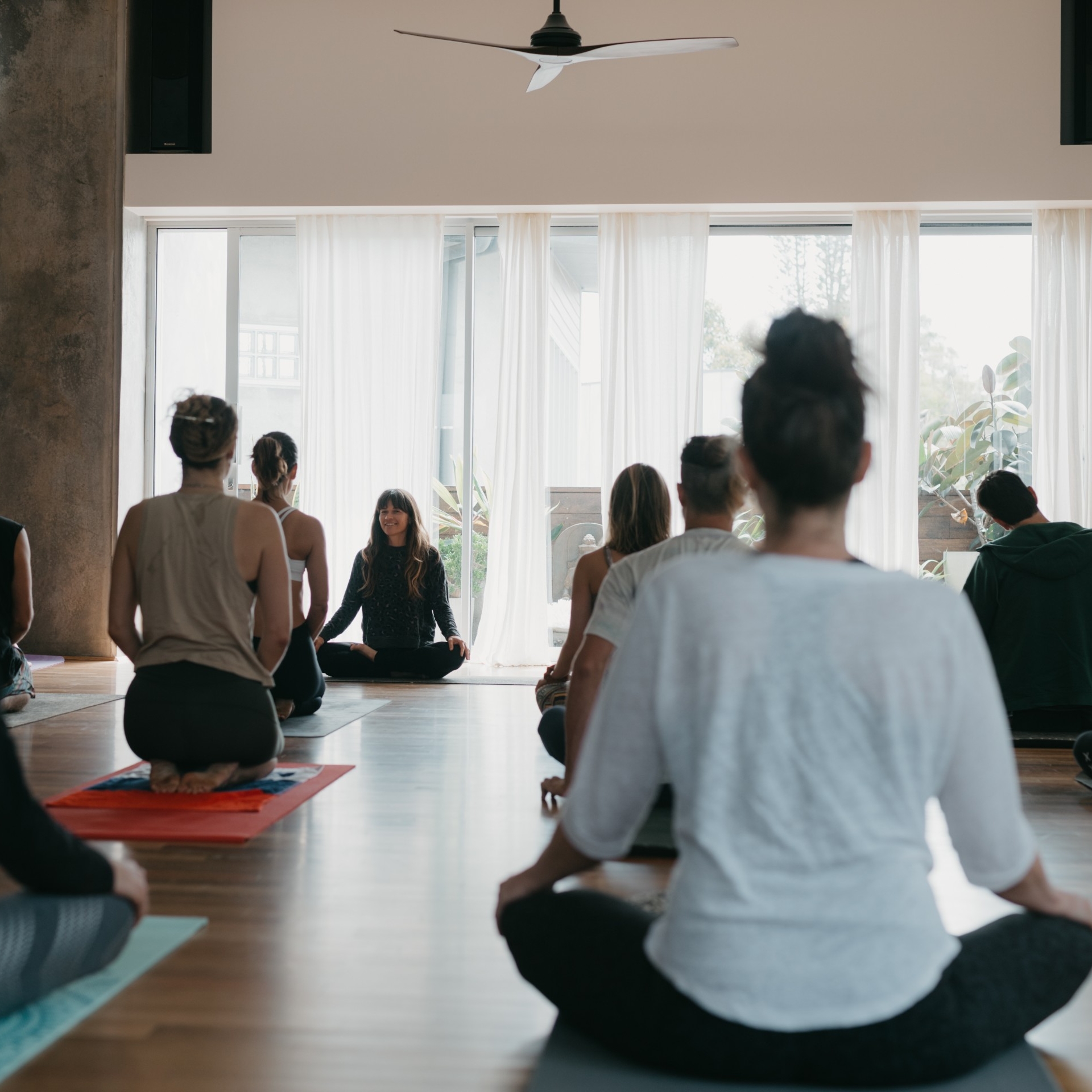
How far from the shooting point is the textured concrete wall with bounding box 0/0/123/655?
6730 mm

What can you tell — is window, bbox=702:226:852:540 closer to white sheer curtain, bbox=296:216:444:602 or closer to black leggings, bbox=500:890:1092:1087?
white sheer curtain, bbox=296:216:444:602

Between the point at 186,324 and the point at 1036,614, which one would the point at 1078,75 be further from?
the point at 186,324

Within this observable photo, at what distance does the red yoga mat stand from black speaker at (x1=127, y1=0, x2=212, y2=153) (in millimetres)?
4153

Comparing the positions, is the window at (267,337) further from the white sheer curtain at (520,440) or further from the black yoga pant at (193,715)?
the black yoga pant at (193,715)

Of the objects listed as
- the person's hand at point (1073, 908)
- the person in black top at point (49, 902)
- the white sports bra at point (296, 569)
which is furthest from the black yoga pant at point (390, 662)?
the person's hand at point (1073, 908)

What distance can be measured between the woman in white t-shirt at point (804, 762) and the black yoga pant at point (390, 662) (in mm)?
4504

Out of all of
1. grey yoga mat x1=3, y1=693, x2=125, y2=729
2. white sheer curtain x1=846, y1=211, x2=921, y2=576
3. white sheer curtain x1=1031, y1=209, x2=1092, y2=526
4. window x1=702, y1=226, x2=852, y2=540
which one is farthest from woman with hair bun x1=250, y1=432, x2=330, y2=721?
white sheer curtain x1=1031, y1=209, x2=1092, y2=526

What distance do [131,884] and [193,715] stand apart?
5.00 ft

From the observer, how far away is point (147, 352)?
7285mm

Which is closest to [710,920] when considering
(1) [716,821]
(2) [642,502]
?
(1) [716,821]

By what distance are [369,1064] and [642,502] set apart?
1.70m

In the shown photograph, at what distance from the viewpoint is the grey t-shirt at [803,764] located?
1.17m

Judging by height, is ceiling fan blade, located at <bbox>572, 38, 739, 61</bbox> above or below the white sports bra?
above

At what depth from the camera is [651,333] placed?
673cm
